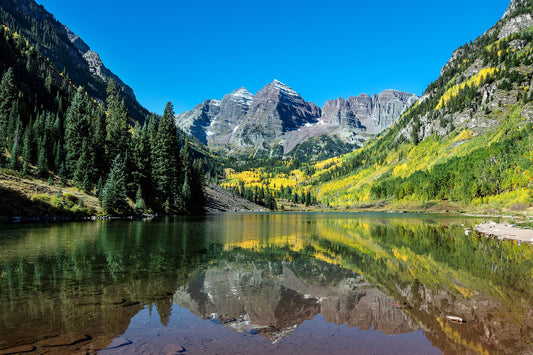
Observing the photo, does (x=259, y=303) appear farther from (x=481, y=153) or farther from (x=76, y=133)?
(x=481, y=153)

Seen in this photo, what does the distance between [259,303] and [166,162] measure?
78524 millimetres

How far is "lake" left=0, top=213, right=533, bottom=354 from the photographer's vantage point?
318 inches

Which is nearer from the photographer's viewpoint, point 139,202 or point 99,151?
point 139,202

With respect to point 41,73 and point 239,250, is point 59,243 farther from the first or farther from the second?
point 41,73

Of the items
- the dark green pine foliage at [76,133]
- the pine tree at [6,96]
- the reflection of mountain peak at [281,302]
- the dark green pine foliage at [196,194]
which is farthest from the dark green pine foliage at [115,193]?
the pine tree at [6,96]

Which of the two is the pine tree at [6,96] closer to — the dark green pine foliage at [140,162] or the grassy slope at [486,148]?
the dark green pine foliage at [140,162]

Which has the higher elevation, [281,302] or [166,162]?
[166,162]

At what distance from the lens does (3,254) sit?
19.6m

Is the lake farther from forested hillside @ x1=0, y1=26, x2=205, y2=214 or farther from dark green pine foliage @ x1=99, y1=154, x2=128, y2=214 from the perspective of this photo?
forested hillside @ x1=0, y1=26, x2=205, y2=214

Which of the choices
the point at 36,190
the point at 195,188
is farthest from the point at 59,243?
the point at 195,188

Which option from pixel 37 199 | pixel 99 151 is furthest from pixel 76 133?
pixel 37 199

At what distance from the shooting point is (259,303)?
11891 mm

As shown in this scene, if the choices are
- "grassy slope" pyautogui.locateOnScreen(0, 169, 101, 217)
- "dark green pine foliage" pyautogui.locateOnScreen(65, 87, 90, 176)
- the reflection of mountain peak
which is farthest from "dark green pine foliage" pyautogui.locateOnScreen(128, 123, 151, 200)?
the reflection of mountain peak

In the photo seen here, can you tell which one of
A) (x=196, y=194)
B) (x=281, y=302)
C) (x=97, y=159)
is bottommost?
(x=281, y=302)
